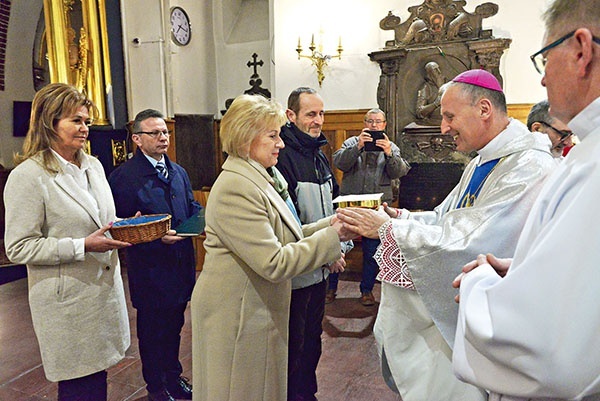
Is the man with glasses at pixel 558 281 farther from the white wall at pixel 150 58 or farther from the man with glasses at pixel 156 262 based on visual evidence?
the white wall at pixel 150 58

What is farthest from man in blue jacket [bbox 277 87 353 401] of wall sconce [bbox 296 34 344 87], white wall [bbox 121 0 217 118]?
white wall [bbox 121 0 217 118]

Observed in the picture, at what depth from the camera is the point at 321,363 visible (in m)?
3.15

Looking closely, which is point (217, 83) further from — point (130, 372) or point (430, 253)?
point (430, 253)

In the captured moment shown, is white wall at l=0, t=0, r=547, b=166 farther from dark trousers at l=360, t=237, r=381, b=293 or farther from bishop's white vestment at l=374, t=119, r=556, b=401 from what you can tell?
bishop's white vestment at l=374, t=119, r=556, b=401

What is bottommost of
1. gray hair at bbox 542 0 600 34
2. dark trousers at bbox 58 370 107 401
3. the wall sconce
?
dark trousers at bbox 58 370 107 401

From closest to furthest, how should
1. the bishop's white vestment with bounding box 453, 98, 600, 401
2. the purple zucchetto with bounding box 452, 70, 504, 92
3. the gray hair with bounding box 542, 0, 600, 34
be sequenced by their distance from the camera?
the bishop's white vestment with bounding box 453, 98, 600, 401 → the gray hair with bounding box 542, 0, 600, 34 → the purple zucchetto with bounding box 452, 70, 504, 92

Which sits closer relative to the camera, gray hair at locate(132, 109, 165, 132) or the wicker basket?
the wicker basket

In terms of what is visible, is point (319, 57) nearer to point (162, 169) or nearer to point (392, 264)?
point (162, 169)

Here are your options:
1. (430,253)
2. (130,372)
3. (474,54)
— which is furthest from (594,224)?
(474,54)

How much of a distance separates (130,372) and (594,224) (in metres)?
3.07

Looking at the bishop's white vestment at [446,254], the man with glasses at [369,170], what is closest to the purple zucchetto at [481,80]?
the bishop's white vestment at [446,254]

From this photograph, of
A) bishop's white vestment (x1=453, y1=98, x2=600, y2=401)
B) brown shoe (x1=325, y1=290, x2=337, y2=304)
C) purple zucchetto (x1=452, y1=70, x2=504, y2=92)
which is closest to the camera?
bishop's white vestment (x1=453, y1=98, x2=600, y2=401)

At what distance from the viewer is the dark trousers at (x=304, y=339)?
220 centimetres

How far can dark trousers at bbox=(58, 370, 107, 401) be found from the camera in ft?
6.14
